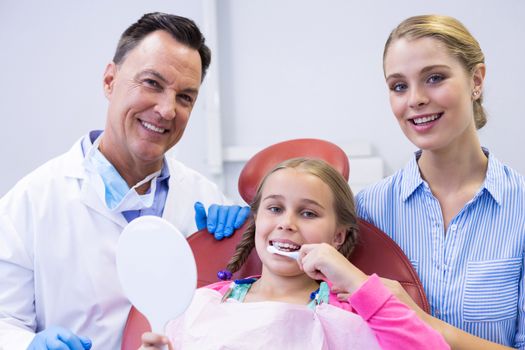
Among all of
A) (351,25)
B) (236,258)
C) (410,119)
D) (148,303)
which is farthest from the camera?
(351,25)

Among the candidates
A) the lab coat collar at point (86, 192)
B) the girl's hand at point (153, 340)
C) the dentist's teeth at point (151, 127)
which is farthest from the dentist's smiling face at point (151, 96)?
the girl's hand at point (153, 340)

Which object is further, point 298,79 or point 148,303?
point 298,79

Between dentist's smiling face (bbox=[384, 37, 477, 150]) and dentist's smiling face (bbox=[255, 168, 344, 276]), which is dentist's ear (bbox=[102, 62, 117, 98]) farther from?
dentist's smiling face (bbox=[384, 37, 477, 150])

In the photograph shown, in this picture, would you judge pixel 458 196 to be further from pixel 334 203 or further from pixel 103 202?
pixel 103 202

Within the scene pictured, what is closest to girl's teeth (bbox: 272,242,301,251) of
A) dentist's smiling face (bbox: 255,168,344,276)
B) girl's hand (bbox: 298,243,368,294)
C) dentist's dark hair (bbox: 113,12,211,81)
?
dentist's smiling face (bbox: 255,168,344,276)

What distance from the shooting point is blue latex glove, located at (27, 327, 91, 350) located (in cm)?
123

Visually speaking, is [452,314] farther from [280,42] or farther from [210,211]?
[280,42]

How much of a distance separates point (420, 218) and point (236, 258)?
0.48 metres

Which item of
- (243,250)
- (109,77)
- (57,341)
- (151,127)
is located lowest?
(57,341)

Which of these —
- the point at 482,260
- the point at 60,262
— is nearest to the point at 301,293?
the point at 482,260

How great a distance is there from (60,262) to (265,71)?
5.07 ft

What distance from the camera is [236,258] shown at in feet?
4.68

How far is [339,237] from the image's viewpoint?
139 cm

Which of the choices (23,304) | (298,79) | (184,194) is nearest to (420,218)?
(184,194)
